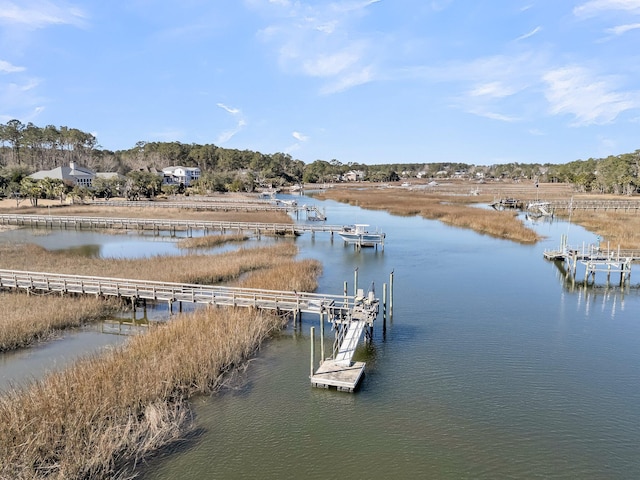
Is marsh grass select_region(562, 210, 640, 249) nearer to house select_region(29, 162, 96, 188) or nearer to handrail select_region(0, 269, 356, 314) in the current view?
handrail select_region(0, 269, 356, 314)

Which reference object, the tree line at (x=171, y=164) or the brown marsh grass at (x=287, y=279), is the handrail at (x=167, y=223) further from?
the tree line at (x=171, y=164)

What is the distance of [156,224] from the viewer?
56.5 m

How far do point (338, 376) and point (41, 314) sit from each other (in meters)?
14.3

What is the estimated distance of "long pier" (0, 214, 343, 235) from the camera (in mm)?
51875

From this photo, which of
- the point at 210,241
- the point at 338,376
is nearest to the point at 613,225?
the point at 210,241

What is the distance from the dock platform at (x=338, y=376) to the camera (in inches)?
599

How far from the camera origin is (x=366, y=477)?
11422 millimetres

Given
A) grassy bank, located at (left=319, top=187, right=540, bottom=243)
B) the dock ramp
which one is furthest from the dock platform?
grassy bank, located at (left=319, top=187, right=540, bottom=243)

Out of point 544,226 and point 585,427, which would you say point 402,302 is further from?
point 544,226

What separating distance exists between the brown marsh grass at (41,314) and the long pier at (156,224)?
29173 mm

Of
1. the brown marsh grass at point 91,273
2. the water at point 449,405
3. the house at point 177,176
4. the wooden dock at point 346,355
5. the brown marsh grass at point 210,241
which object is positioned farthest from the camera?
the house at point 177,176

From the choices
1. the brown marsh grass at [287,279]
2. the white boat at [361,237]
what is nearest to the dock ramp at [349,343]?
the brown marsh grass at [287,279]

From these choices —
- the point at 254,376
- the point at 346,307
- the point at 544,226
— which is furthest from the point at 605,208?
the point at 254,376

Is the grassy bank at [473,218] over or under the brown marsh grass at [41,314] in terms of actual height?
over
